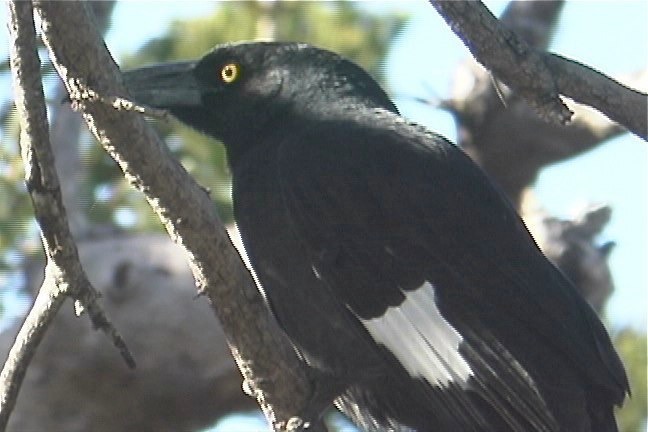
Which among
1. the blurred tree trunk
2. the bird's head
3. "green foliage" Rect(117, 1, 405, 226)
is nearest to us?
the bird's head

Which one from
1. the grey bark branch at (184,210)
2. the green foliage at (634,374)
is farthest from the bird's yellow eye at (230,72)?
the green foliage at (634,374)

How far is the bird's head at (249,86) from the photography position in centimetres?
371

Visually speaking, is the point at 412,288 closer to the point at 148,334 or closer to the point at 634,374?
the point at 148,334

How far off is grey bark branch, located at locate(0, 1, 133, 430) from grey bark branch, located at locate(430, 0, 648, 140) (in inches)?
31.3

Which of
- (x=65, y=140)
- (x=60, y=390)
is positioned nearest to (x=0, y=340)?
(x=60, y=390)

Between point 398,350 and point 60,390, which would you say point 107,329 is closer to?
point 398,350

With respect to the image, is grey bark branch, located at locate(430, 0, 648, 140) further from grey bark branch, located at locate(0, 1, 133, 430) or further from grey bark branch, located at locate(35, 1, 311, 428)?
grey bark branch, located at locate(0, 1, 133, 430)

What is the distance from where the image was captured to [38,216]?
2.71 metres

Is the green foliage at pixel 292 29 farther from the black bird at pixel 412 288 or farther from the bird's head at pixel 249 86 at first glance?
the black bird at pixel 412 288

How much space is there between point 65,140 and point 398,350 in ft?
8.81

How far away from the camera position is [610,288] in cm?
508

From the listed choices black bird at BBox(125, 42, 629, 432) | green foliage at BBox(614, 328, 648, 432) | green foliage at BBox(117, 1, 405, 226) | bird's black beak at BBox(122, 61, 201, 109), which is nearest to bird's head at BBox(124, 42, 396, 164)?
bird's black beak at BBox(122, 61, 201, 109)

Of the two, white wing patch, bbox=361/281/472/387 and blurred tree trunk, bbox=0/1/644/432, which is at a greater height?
blurred tree trunk, bbox=0/1/644/432

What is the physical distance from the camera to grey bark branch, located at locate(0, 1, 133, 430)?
2533mm
